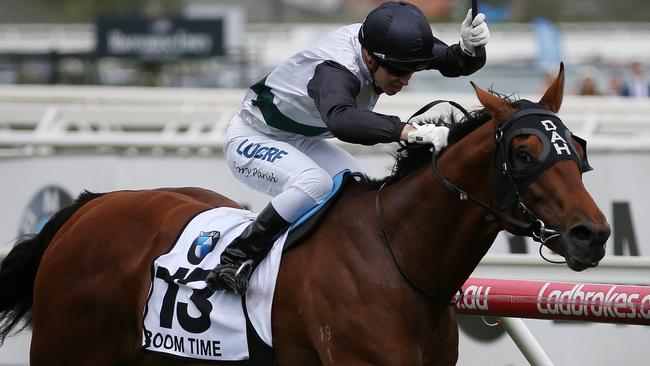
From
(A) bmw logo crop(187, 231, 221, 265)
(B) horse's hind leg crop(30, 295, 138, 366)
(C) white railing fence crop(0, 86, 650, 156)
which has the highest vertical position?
(A) bmw logo crop(187, 231, 221, 265)

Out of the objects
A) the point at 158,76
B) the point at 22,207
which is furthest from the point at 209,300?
the point at 158,76

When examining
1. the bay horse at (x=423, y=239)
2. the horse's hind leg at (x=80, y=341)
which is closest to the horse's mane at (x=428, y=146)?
the bay horse at (x=423, y=239)

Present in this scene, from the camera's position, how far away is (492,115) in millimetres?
3891

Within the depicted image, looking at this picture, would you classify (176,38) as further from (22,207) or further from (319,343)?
(319,343)

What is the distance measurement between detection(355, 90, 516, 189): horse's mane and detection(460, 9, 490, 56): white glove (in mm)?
305

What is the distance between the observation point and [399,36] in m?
4.19

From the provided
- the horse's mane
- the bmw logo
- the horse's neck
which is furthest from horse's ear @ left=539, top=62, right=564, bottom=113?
the bmw logo

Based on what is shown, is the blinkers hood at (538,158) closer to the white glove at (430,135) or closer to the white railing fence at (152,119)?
the white glove at (430,135)

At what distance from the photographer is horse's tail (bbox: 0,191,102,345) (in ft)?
17.5

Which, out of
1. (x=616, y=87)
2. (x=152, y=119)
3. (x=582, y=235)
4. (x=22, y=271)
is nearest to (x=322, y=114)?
(x=582, y=235)

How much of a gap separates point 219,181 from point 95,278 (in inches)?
131

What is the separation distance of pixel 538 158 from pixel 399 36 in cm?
78

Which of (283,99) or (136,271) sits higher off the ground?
(283,99)

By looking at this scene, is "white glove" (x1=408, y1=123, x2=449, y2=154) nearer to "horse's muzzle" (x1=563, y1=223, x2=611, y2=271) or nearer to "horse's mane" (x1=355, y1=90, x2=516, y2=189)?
"horse's mane" (x1=355, y1=90, x2=516, y2=189)
